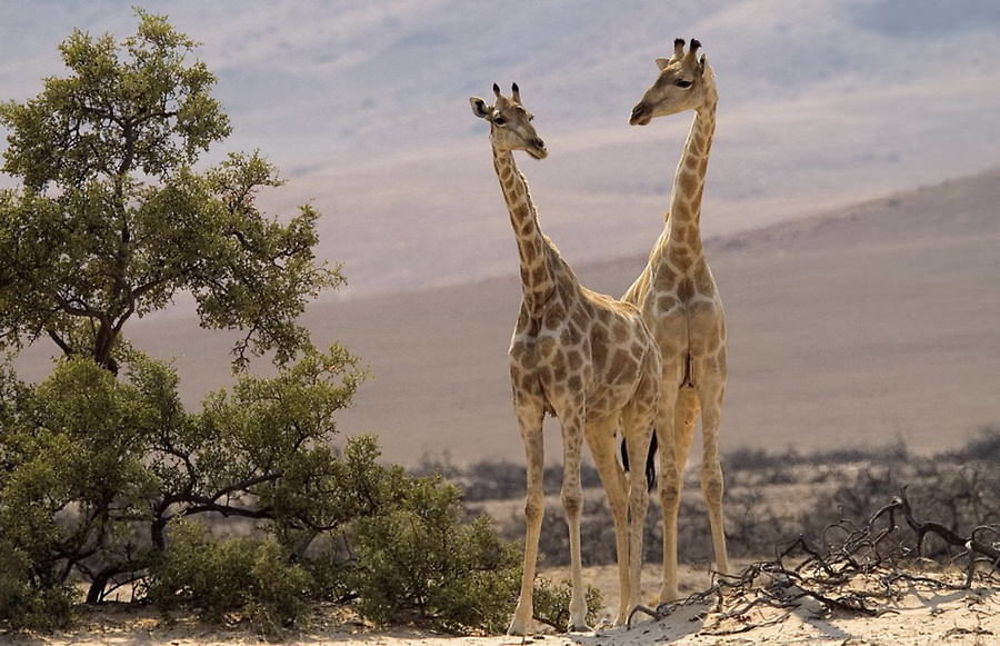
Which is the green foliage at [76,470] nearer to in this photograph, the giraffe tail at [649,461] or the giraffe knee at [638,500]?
the giraffe tail at [649,461]

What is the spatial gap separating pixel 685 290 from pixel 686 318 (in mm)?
252

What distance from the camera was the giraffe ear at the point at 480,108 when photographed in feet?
40.0

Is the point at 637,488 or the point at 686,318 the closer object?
the point at 637,488

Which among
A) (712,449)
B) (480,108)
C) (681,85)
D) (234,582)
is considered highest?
(681,85)

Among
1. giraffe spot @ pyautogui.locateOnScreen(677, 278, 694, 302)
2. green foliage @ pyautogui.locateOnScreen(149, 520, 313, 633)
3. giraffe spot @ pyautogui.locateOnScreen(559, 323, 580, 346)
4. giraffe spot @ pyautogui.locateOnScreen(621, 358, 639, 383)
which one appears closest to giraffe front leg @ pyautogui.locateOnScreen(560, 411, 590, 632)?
A: giraffe spot @ pyautogui.locateOnScreen(559, 323, 580, 346)

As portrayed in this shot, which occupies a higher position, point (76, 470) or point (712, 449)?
point (76, 470)

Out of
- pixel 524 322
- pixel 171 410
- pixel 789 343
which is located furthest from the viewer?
pixel 789 343

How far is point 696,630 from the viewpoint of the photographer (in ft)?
37.3

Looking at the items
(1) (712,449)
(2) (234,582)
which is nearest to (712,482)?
(1) (712,449)

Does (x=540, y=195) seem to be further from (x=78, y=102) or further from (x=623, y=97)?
(x=78, y=102)

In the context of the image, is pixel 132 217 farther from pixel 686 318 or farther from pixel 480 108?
pixel 686 318

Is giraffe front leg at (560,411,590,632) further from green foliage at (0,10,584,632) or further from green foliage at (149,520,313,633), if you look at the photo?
green foliage at (149,520,313,633)

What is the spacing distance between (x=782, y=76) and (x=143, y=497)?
163115mm

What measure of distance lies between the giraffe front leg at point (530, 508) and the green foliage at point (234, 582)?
2.27 meters
